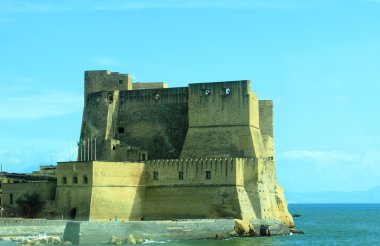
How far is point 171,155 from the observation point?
158 feet

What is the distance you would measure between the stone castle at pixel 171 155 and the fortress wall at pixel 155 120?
63 millimetres

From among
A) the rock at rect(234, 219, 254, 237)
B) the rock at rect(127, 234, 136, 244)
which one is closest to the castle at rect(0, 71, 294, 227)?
the rock at rect(234, 219, 254, 237)

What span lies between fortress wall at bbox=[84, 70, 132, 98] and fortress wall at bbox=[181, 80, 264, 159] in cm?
597

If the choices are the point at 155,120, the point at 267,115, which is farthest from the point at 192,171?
the point at 267,115

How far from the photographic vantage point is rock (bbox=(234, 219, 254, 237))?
41.4 meters

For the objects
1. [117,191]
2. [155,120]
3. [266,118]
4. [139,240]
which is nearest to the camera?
[139,240]

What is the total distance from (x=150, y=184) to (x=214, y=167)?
415 centimetres

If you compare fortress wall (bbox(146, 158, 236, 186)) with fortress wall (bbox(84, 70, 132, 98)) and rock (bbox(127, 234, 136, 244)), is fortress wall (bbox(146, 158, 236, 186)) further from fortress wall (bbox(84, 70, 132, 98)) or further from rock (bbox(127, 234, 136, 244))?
fortress wall (bbox(84, 70, 132, 98))

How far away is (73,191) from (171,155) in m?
7.73

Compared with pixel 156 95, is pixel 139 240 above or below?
below

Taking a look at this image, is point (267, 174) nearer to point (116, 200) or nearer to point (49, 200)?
point (116, 200)

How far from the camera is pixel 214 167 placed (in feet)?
142

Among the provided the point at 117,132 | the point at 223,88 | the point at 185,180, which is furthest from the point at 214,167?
the point at 117,132

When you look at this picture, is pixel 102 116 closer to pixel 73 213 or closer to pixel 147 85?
pixel 147 85
